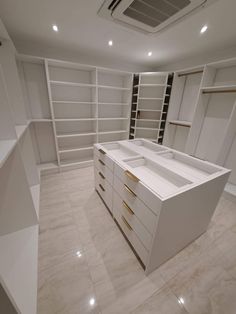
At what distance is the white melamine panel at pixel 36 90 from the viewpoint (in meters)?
2.39

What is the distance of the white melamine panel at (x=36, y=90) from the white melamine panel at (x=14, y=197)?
179 cm

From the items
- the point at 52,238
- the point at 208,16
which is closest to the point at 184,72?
the point at 208,16

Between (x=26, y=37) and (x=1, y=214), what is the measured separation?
2.56m

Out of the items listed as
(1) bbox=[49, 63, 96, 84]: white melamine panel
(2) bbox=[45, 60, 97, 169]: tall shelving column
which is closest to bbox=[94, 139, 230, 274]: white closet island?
(2) bbox=[45, 60, 97, 169]: tall shelving column

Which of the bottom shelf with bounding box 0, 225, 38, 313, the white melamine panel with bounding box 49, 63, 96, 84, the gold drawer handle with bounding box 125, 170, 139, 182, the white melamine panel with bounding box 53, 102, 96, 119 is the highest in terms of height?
the white melamine panel with bounding box 49, 63, 96, 84

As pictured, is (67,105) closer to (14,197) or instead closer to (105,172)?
(105,172)

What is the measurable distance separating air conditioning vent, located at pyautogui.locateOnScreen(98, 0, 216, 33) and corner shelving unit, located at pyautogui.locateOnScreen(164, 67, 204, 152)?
63.7 inches

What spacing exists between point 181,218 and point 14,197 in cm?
152

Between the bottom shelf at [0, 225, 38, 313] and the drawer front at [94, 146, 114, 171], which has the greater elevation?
the drawer front at [94, 146, 114, 171]

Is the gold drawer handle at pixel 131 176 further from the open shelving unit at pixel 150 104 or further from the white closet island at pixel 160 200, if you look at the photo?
the open shelving unit at pixel 150 104

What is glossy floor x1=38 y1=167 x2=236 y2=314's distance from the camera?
1018 millimetres

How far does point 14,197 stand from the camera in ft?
4.10

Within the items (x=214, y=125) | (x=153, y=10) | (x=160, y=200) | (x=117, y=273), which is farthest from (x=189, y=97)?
(x=117, y=273)

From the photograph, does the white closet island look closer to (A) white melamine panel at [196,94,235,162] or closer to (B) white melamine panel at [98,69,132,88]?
(A) white melamine panel at [196,94,235,162]
